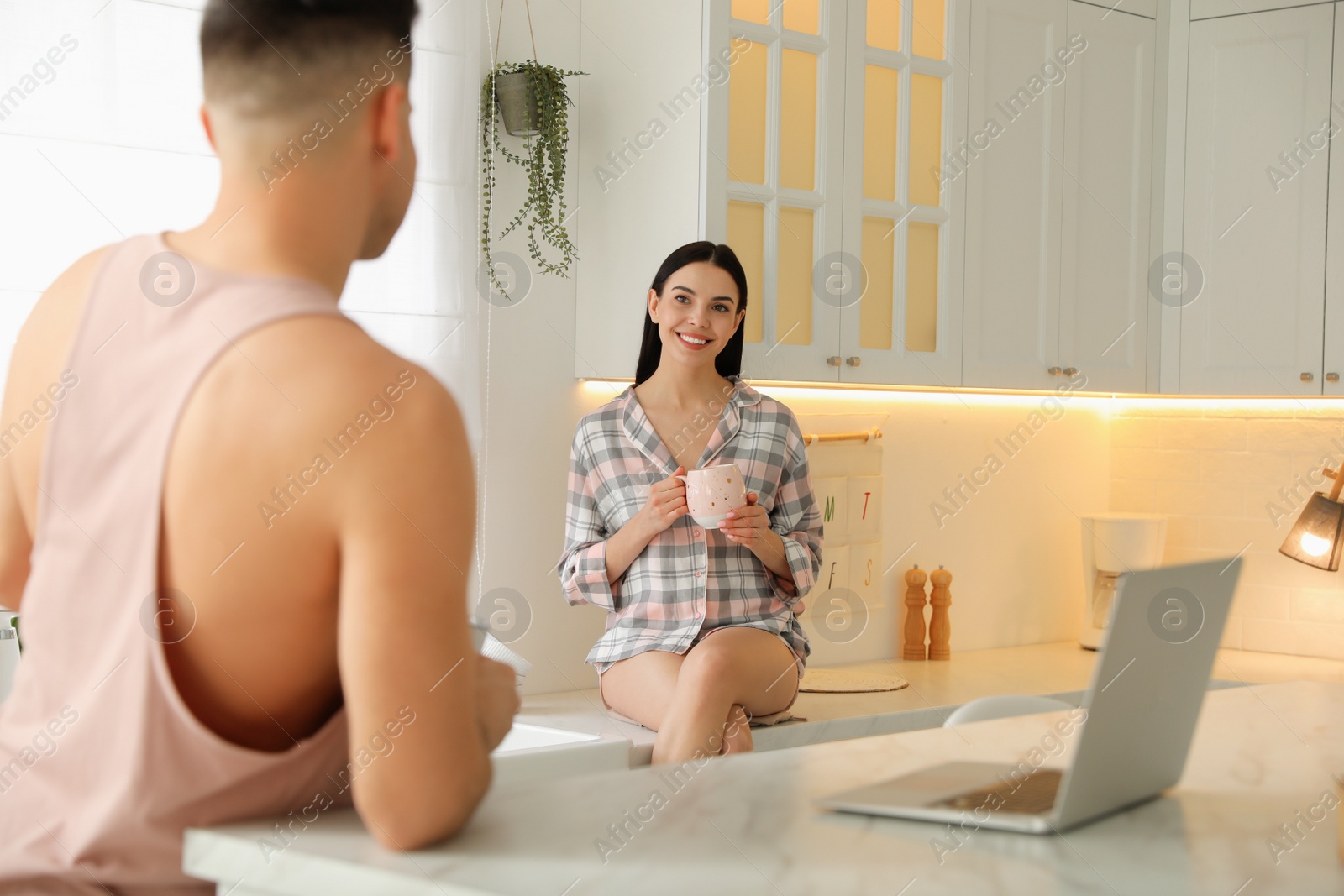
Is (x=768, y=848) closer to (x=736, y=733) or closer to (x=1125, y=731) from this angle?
(x=1125, y=731)

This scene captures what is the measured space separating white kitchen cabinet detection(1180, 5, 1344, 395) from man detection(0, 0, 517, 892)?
322 centimetres

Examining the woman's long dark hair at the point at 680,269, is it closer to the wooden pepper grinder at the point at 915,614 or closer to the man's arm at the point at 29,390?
the wooden pepper grinder at the point at 915,614

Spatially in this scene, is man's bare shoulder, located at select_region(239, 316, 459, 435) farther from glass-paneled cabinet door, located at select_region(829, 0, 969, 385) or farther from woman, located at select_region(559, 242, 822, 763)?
glass-paneled cabinet door, located at select_region(829, 0, 969, 385)

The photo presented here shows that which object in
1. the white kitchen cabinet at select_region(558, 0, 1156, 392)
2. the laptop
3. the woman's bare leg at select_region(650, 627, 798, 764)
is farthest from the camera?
the white kitchen cabinet at select_region(558, 0, 1156, 392)

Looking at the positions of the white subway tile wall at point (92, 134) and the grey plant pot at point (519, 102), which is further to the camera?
the grey plant pot at point (519, 102)

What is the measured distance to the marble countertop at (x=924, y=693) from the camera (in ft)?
8.65

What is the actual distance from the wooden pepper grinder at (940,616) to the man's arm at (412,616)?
9.63ft

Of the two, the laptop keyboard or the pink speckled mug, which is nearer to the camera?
the laptop keyboard

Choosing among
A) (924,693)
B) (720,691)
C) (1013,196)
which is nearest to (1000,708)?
(720,691)

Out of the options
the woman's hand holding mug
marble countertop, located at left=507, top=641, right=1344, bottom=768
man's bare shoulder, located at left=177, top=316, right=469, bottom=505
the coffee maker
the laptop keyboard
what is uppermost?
man's bare shoulder, located at left=177, top=316, right=469, bottom=505

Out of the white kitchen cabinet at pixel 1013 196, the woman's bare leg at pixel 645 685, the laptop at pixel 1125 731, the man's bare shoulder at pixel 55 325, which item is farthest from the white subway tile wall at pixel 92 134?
the white kitchen cabinet at pixel 1013 196

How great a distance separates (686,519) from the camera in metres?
2.63

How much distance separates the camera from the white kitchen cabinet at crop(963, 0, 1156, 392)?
11.1 feet

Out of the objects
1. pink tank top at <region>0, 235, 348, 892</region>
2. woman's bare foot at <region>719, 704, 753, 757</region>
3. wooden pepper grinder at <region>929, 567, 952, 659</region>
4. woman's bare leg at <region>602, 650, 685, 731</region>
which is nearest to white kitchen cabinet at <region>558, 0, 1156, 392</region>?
wooden pepper grinder at <region>929, 567, 952, 659</region>
